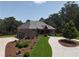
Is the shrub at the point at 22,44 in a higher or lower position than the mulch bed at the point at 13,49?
higher

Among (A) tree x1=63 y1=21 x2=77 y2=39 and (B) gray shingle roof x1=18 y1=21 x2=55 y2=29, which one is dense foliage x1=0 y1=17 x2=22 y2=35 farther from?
(A) tree x1=63 y1=21 x2=77 y2=39

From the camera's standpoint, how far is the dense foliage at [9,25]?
10.5m

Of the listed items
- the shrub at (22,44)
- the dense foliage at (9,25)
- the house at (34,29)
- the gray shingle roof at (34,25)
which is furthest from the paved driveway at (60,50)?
the dense foliage at (9,25)

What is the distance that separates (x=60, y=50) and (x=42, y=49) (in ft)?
1.37

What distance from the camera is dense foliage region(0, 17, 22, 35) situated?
34.3 feet

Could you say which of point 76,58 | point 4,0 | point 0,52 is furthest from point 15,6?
point 76,58

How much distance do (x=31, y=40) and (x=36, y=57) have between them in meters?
0.41

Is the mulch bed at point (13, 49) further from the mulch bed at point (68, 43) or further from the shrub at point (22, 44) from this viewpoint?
the mulch bed at point (68, 43)

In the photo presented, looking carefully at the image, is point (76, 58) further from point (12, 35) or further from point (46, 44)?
point (12, 35)

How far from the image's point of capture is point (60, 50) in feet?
34.6

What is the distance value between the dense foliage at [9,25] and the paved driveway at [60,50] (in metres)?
0.85

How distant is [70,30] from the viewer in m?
10.5

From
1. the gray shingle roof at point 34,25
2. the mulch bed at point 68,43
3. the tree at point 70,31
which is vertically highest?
the gray shingle roof at point 34,25

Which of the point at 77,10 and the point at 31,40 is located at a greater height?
the point at 77,10
